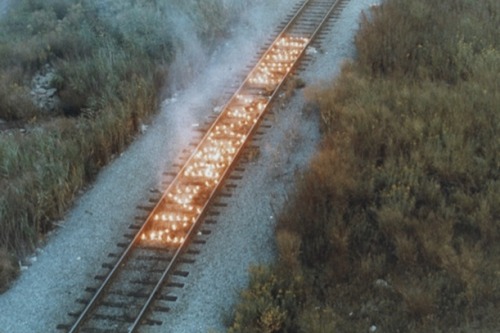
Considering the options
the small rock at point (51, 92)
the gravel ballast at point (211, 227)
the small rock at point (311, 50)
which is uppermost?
the small rock at point (311, 50)

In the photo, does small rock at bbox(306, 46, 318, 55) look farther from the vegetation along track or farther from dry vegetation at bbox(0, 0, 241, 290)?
dry vegetation at bbox(0, 0, 241, 290)

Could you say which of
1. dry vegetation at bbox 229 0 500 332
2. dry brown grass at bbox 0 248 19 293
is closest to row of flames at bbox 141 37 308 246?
dry vegetation at bbox 229 0 500 332

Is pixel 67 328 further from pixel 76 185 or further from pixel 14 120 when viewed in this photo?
pixel 14 120

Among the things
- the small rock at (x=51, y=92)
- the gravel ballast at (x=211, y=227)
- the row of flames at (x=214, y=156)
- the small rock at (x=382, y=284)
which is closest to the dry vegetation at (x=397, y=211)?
the small rock at (x=382, y=284)

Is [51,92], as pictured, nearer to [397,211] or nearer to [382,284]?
[397,211]

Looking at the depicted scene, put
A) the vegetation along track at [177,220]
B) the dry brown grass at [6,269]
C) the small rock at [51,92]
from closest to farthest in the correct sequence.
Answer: the vegetation along track at [177,220] < the dry brown grass at [6,269] < the small rock at [51,92]

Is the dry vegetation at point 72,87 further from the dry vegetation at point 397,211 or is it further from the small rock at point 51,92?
the dry vegetation at point 397,211

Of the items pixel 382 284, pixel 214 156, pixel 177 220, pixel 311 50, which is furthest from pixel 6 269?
pixel 311 50
